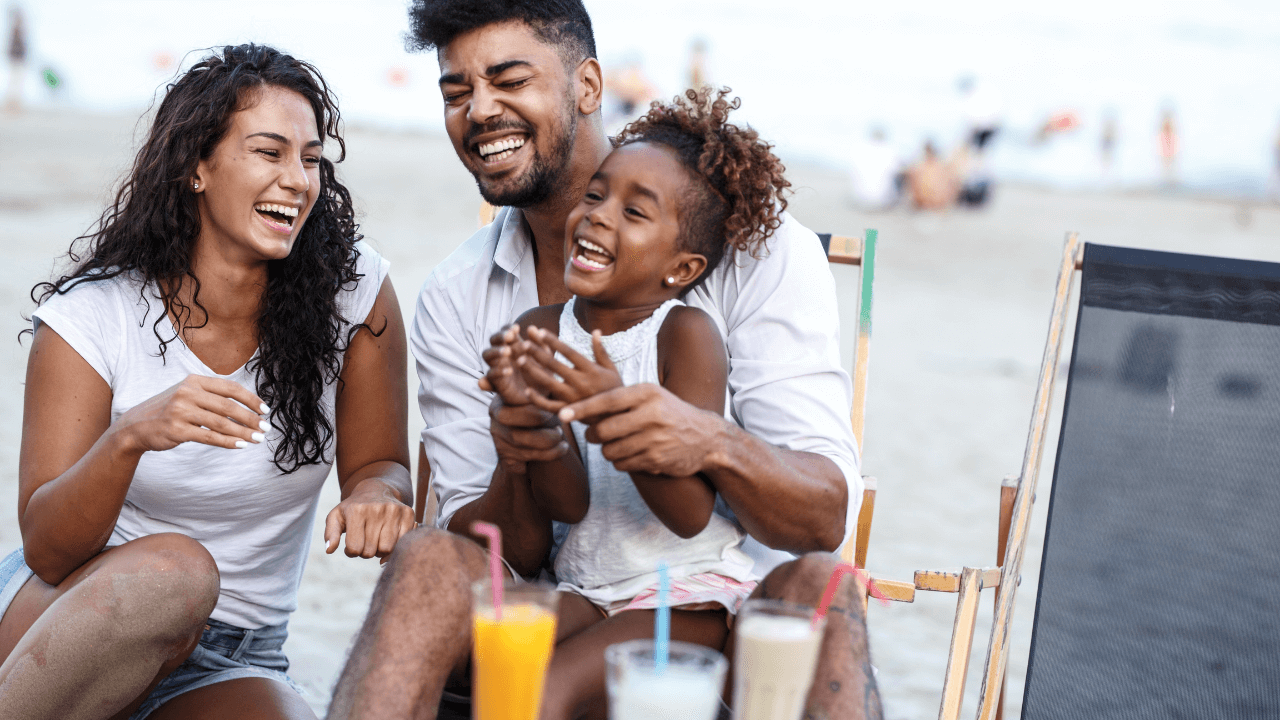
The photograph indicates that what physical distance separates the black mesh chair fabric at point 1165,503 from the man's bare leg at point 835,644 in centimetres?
121

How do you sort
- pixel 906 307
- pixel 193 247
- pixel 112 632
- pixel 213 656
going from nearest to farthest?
pixel 112 632
pixel 213 656
pixel 193 247
pixel 906 307

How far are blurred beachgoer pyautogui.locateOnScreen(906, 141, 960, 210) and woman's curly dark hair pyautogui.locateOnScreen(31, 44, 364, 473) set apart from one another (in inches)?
546

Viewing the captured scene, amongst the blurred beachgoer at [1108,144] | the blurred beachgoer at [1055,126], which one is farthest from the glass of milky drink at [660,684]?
the blurred beachgoer at [1055,126]

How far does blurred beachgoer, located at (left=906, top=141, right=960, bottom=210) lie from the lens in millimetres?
15633

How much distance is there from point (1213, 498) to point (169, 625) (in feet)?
8.18

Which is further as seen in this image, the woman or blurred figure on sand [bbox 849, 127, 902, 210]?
blurred figure on sand [bbox 849, 127, 902, 210]

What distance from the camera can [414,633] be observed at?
6.12 feet

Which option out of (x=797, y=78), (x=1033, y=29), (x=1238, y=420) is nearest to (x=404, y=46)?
(x=1238, y=420)

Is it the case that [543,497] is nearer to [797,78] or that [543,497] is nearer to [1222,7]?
[797,78]

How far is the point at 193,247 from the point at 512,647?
1.55 meters

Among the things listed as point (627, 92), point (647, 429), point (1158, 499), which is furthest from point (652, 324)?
point (627, 92)

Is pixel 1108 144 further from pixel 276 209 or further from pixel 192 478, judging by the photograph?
pixel 192 478

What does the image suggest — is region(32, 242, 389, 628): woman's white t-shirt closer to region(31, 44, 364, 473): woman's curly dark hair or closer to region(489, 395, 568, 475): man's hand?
region(31, 44, 364, 473): woman's curly dark hair

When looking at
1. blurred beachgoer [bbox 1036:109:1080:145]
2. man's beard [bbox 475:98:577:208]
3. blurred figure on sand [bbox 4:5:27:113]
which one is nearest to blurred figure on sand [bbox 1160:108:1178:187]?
blurred beachgoer [bbox 1036:109:1080:145]
